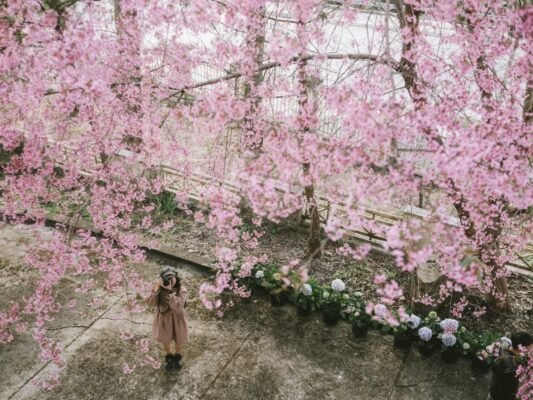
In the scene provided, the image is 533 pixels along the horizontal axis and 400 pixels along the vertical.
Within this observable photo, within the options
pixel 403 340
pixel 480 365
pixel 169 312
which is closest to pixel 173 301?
pixel 169 312

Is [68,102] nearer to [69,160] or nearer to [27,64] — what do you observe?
[27,64]

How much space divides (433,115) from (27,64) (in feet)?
15.4

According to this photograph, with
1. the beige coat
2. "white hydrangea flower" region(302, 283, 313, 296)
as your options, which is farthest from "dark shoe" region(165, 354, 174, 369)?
"white hydrangea flower" region(302, 283, 313, 296)

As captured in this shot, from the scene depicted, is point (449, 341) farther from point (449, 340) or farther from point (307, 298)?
point (307, 298)

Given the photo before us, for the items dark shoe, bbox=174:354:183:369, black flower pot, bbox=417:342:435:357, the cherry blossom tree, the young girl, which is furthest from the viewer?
black flower pot, bbox=417:342:435:357

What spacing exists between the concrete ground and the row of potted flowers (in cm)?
16

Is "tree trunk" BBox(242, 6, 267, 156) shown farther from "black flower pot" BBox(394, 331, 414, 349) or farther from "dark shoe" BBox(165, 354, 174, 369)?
"black flower pot" BBox(394, 331, 414, 349)

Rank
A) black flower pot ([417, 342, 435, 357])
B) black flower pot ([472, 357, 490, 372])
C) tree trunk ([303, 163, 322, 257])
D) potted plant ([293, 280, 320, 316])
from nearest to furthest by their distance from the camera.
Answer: black flower pot ([472, 357, 490, 372]), black flower pot ([417, 342, 435, 357]), potted plant ([293, 280, 320, 316]), tree trunk ([303, 163, 322, 257])

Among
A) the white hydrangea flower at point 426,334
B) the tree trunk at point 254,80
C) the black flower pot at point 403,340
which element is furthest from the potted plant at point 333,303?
the tree trunk at point 254,80

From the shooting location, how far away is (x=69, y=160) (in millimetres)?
8914

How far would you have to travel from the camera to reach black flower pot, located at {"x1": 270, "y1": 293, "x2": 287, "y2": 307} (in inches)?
251

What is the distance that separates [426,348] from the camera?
557cm

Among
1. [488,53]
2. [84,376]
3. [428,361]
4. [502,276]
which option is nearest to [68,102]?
[84,376]

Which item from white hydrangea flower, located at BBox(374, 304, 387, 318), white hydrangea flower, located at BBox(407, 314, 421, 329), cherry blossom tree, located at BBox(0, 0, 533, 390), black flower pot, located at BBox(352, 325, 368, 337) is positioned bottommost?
black flower pot, located at BBox(352, 325, 368, 337)
